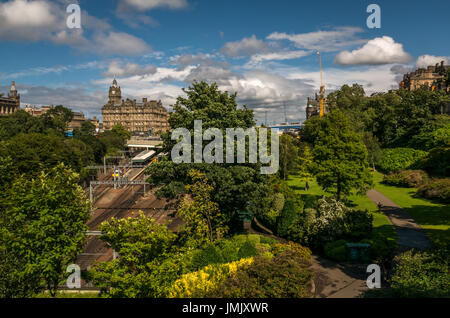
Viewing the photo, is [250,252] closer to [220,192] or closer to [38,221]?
[220,192]

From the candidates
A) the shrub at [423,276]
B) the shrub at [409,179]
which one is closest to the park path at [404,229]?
the shrub at [423,276]

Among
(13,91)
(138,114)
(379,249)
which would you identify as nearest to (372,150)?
(379,249)

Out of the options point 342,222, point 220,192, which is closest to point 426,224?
point 342,222

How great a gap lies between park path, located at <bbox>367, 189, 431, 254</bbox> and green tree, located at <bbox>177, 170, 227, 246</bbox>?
12.7 m

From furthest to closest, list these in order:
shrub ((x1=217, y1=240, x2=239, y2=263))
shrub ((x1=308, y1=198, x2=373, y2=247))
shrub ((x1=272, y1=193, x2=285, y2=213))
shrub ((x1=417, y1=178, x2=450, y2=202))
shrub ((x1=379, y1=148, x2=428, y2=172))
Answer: shrub ((x1=379, y1=148, x2=428, y2=172)) < shrub ((x1=417, y1=178, x2=450, y2=202)) < shrub ((x1=272, y1=193, x2=285, y2=213)) < shrub ((x1=308, y1=198, x2=373, y2=247)) < shrub ((x1=217, y1=240, x2=239, y2=263))

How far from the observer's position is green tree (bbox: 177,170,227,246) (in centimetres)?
2217

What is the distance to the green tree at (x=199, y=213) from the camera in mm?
22172

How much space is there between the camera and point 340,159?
102ft

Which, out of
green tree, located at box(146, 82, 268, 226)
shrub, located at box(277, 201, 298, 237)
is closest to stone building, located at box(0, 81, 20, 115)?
green tree, located at box(146, 82, 268, 226)

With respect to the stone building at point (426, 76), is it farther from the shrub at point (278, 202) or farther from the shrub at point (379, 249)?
the shrub at point (379, 249)

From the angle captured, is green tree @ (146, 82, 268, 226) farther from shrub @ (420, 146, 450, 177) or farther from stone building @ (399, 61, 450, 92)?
stone building @ (399, 61, 450, 92)

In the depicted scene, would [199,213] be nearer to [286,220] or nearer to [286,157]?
[286,220]

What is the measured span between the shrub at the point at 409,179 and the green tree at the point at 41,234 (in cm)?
4031

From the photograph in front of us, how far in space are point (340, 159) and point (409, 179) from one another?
58.3ft
